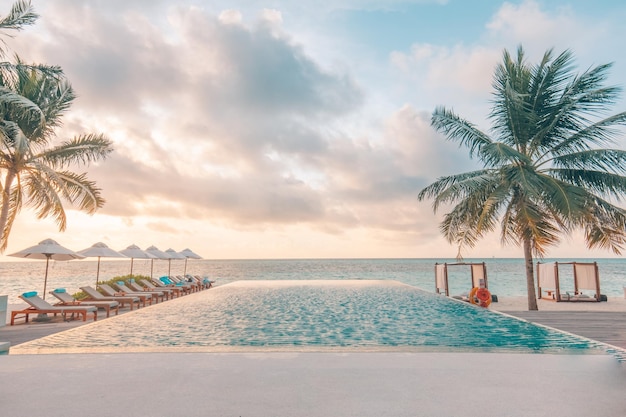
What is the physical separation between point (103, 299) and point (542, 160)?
13982 mm

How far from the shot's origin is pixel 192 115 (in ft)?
57.4

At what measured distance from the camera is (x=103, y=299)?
12.1 meters

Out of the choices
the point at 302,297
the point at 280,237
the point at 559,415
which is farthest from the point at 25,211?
the point at 280,237

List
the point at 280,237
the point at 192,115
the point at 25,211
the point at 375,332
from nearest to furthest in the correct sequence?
the point at 375,332
the point at 25,211
the point at 192,115
the point at 280,237

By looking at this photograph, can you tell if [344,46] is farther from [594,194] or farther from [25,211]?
[25,211]

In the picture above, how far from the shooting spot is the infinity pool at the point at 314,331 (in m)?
6.33

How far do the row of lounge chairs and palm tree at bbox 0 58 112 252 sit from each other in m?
2.43

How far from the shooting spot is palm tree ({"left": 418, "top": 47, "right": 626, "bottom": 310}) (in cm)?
1077

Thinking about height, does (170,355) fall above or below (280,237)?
below

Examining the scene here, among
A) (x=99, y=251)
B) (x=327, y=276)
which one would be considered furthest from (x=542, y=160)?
(x=327, y=276)

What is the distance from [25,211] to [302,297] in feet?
33.8

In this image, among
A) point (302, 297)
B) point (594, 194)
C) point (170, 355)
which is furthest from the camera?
point (302, 297)

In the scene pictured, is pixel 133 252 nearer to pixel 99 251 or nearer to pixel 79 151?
pixel 99 251

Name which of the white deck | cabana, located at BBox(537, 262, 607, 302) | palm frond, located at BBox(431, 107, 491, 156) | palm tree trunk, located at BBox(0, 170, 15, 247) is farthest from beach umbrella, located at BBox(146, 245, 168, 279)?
cabana, located at BBox(537, 262, 607, 302)
